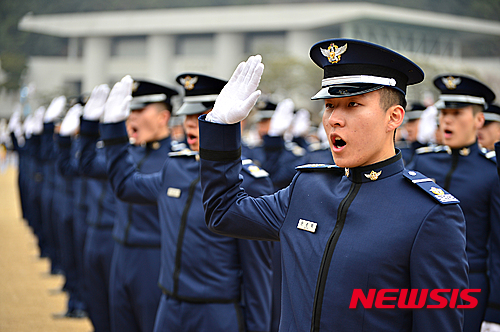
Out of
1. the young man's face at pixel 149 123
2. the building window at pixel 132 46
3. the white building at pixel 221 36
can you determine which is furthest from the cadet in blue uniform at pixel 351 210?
the building window at pixel 132 46

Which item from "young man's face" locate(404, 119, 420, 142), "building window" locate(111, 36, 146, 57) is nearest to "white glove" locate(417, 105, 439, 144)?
"young man's face" locate(404, 119, 420, 142)

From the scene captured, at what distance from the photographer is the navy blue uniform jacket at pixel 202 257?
2.94 metres

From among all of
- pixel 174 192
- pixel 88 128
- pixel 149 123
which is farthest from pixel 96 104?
pixel 174 192

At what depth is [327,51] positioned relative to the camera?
1.87 meters

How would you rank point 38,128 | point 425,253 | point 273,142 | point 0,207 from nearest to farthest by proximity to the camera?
1. point 425,253
2. point 273,142
3. point 38,128
4. point 0,207

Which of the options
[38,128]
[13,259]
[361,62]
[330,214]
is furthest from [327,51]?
[13,259]

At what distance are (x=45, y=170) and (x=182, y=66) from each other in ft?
143

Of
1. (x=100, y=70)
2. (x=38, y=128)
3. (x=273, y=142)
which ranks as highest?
(x=273, y=142)

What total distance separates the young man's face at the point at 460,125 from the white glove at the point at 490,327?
3.76ft

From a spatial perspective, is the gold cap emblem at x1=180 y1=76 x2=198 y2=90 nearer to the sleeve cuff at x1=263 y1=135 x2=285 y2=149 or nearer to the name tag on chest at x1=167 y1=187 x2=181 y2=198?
the name tag on chest at x1=167 y1=187 x2=181 y2=198

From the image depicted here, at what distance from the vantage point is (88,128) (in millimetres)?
3779

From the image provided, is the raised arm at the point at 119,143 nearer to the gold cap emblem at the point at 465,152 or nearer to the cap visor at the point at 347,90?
the cap visor at the point at 347,90

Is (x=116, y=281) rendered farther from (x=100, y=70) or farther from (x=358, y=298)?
(x=100, y=70)

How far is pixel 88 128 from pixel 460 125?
2.36 meters
